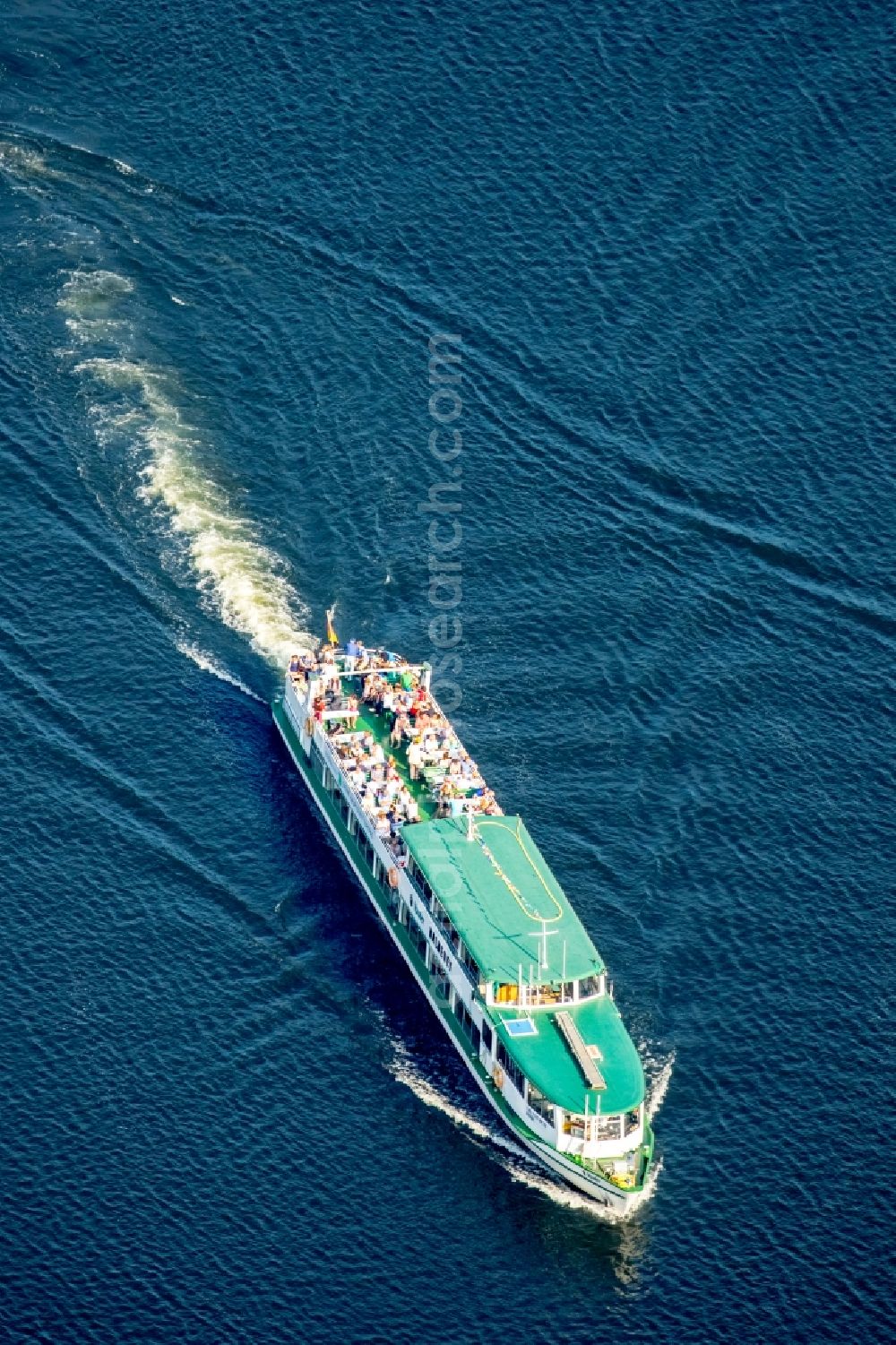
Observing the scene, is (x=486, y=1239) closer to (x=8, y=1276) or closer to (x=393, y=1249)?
(x=393, y=1249)

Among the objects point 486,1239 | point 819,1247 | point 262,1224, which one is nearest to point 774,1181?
point 819,1247

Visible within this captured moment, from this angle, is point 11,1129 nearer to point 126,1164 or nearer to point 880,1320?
point 126,1164

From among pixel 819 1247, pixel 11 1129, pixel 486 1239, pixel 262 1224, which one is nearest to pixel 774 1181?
pixel 819 1247

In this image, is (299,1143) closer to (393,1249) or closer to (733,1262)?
(393,1249)

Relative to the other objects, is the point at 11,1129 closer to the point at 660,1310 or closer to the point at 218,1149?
the point at 218,1149

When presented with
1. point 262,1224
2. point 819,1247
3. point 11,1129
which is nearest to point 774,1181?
point 819,1247
